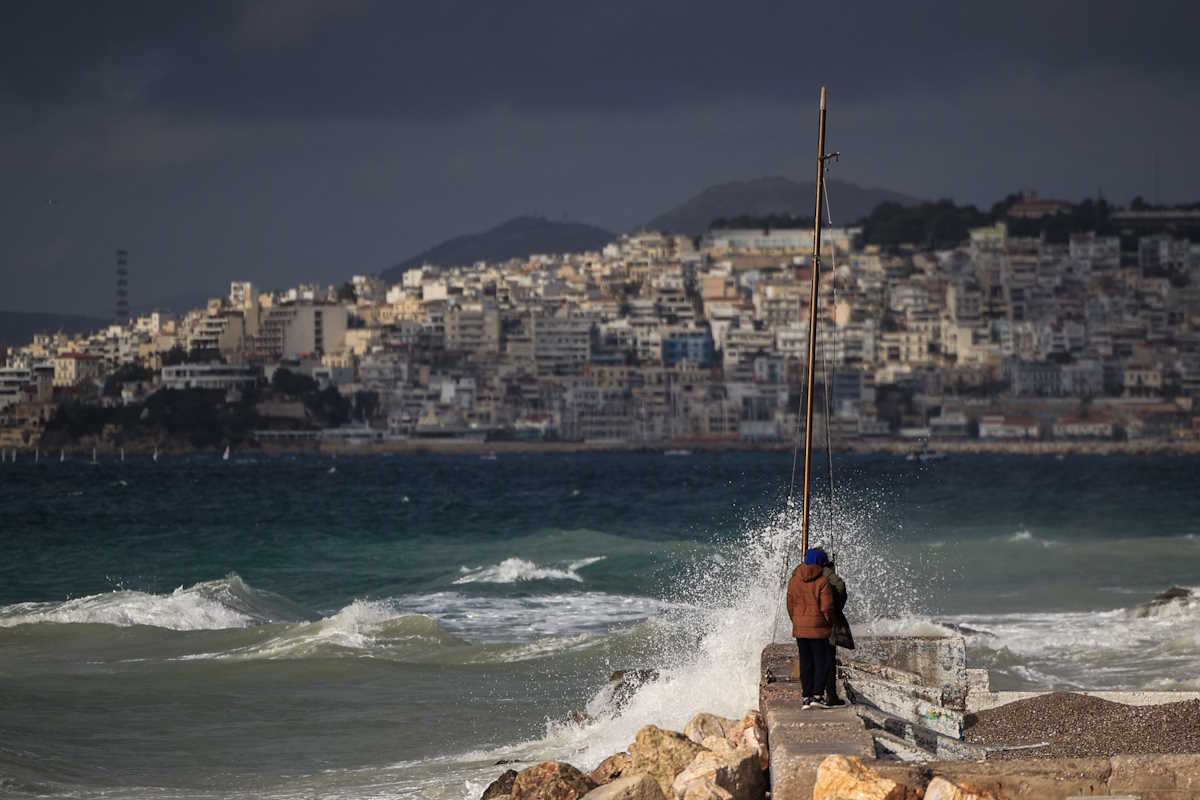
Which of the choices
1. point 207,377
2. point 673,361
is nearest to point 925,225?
point 673,361

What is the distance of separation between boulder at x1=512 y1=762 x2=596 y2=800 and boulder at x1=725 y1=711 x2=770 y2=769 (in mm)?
688

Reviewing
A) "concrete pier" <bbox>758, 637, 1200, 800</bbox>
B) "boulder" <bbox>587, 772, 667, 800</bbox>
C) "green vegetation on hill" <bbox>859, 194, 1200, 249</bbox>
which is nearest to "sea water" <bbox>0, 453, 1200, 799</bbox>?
"concrete pier" <bbox>758, 637, 1200, 800</bbox>

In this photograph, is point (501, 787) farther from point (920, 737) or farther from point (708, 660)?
point (708, 660)

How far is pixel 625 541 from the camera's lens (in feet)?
101

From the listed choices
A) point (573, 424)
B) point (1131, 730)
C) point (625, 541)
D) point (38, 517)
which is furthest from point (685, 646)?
point (573, 424)

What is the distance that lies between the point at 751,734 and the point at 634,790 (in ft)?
3.19

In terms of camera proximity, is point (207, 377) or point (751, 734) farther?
point (207, 377)

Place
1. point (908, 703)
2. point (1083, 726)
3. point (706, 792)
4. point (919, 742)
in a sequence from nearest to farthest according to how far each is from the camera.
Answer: point (706, 792)
point (919, 742)
point (908, 703)
point (1083, 726)

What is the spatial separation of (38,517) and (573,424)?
78.1 meters

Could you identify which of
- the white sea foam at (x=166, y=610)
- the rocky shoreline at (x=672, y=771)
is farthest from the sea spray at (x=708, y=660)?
the white sea foam at (x=166, y=610)

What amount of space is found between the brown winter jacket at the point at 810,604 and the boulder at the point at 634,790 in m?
0.99

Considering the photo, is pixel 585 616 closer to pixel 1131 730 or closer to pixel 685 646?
pixel 685 646

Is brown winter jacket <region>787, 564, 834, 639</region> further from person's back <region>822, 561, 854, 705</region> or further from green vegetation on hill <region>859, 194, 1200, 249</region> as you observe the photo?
green vegetation on hill <region>859, 194, 1200, 249</region>

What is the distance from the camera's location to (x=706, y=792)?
688 cm
